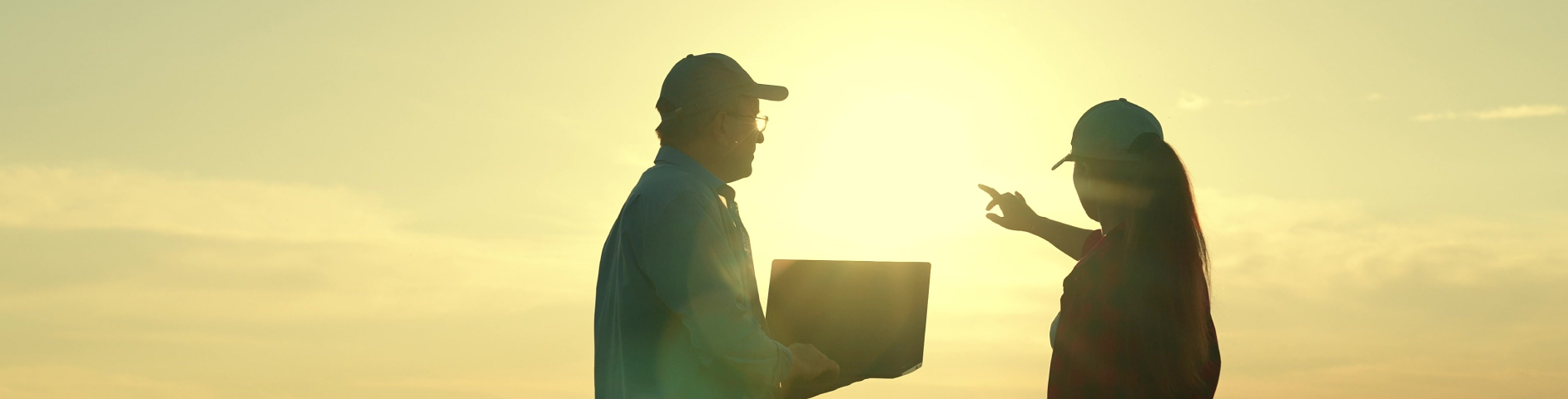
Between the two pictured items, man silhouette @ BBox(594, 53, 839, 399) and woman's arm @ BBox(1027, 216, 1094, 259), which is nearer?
man silhouette @ BBox(594, 53, 839, 399)

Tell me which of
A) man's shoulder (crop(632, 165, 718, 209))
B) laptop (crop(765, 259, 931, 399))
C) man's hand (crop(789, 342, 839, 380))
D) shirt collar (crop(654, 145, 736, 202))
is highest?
shirt collar (crop(654, 145, 736, 202))

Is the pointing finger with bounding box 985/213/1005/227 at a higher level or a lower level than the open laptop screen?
higher

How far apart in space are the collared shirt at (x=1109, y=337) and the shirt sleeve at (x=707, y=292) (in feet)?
3.90

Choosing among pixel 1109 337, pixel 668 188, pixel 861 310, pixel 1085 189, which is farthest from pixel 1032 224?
pixel 668 188

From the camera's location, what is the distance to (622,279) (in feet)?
15.1

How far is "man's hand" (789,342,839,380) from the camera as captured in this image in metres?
4.59

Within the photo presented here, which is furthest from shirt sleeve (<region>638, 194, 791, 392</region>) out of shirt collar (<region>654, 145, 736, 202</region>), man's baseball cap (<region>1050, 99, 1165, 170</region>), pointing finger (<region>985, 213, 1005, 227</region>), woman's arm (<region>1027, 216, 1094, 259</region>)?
woman's arm (<region>1027, 216, 1094, 259</region>)

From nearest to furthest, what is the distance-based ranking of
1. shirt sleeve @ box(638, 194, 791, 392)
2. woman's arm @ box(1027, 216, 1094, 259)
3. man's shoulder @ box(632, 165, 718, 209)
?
shirt sleeve @ box(638, 194, 791, 392) → man's shoulder @ box(632, 165, 718, 209) → woman's arm @ box(1027, 216, 1094, 259)

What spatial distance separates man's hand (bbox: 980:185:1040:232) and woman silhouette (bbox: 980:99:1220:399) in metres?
1.37

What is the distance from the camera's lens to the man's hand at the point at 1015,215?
21.1 ft

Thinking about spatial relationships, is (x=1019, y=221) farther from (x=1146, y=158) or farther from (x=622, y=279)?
(x=622, y=279)

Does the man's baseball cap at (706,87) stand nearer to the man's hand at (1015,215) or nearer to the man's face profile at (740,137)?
the man's face profile at (740,137)

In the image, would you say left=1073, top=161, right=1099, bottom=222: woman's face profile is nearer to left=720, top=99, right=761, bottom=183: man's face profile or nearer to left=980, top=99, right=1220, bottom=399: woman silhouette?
left=980, top=99, right=1220, bottom=399: woman silhouette

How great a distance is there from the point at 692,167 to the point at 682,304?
2.14ft
